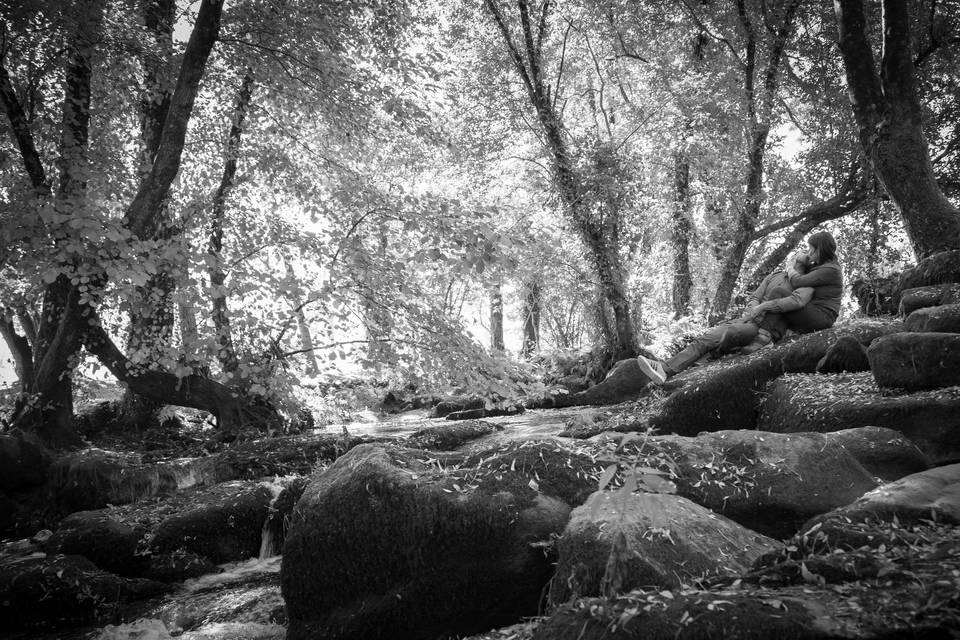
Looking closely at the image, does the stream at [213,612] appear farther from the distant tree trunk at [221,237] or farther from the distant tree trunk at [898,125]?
the distant tree trunk at [898,125]

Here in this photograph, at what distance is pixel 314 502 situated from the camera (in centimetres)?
397

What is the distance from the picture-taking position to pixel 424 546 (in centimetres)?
366

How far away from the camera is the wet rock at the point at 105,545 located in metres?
5.96

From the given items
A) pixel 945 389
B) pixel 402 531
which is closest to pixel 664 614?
pixel 402 531

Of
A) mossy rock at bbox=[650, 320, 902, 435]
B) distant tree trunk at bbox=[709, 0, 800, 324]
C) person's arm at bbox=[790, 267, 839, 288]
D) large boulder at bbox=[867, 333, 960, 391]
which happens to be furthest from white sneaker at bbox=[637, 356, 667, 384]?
distant tree trunk at bbox=[709, 0, 800, 324]

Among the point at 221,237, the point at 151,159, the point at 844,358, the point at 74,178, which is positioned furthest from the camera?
the point at 151,159

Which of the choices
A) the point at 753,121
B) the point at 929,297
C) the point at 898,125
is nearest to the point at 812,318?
the point at 929,297

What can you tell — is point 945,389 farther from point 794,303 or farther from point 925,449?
point 794,303

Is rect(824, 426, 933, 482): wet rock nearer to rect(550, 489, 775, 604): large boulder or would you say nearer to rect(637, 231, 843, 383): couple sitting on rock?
rect(550, 489, 775, 604): large boulder

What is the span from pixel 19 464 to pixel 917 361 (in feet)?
36.4

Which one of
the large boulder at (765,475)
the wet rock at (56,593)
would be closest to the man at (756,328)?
the large boulder at (765,475)

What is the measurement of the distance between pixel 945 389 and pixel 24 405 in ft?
41.7

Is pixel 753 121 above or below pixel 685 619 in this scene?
above

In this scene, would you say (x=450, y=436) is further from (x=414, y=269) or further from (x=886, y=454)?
(x=886, y=454)
